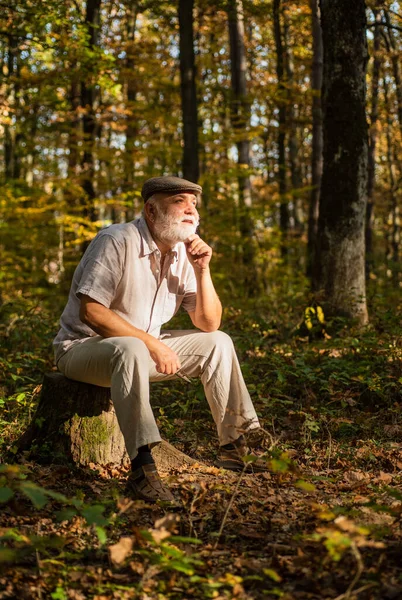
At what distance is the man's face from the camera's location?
4.39m

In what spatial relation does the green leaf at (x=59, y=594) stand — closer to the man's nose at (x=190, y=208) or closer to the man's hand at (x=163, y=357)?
the man's hand at (x=163, y=357)

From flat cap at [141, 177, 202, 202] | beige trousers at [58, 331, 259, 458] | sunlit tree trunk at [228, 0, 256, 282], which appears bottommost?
beige trousers at [58, 331, 259, 458]

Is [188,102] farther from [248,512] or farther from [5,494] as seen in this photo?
[5,494]

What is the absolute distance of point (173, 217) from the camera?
4.39 m

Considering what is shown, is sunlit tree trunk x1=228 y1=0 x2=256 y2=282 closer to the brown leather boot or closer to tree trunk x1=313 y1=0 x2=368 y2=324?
tree trunk x1=313 y1=0 x2=368 y2=324

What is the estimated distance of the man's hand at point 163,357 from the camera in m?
4.11

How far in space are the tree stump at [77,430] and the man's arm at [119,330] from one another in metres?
0.49

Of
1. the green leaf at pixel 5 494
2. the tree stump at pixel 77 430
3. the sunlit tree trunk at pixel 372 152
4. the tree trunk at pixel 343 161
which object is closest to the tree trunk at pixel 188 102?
the tree trunk at pixel 343 161

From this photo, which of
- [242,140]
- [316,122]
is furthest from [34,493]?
[242,140]

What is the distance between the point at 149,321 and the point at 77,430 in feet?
2.88

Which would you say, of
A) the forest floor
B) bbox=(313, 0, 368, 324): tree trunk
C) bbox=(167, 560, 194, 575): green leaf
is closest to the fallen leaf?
the forest floor

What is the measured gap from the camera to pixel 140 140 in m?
14.7

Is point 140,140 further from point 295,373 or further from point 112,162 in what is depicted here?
point 295,373

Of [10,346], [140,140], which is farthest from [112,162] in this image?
[10,346]
